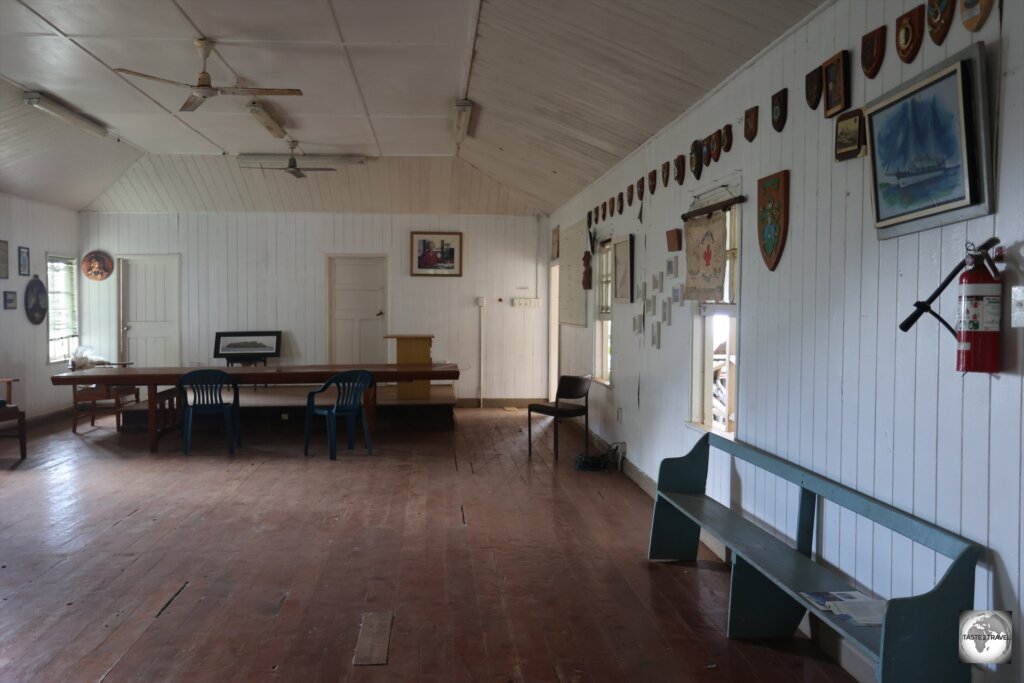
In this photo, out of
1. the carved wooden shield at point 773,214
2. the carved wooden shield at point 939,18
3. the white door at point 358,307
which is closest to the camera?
the carved wooden shield at point 939,18

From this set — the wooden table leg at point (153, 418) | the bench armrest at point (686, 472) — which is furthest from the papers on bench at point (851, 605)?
the wooden table leg at point (153, 418)

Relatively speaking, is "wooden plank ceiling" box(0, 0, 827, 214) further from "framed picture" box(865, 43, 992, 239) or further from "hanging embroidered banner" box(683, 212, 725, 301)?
"framed picture" box(865, 43, 992, 239)

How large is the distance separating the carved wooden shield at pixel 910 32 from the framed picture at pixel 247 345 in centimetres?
908

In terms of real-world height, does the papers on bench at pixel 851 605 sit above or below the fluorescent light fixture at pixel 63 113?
below

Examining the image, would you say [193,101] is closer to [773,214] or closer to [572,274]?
[773,214]

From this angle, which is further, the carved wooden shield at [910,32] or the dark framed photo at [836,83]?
the dark framed photo at [836,83]

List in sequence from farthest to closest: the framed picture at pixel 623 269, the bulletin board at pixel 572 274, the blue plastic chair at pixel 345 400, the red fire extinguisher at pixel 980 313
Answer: the bulletin board at pixel 572 274 < the blue plastic chair at pixel 345 400 < the framed picture at pixel 623 269 < the red fire extinguisher at pixel 980 313

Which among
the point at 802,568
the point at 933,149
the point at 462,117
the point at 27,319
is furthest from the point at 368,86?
the point at 27,319

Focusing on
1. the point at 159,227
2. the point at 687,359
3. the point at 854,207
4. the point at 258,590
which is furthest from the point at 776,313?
the point at 159,227

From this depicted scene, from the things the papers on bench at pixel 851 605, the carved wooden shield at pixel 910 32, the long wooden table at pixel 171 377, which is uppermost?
the carved wooden shield at pixel 910 32

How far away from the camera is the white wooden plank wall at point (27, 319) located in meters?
8.39

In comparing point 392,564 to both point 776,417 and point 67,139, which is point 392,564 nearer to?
point 776,417

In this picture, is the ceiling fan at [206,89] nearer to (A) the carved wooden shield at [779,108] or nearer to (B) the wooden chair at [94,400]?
(A) the carved wooden shield at [779,108]

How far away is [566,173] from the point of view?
25.6 feet
